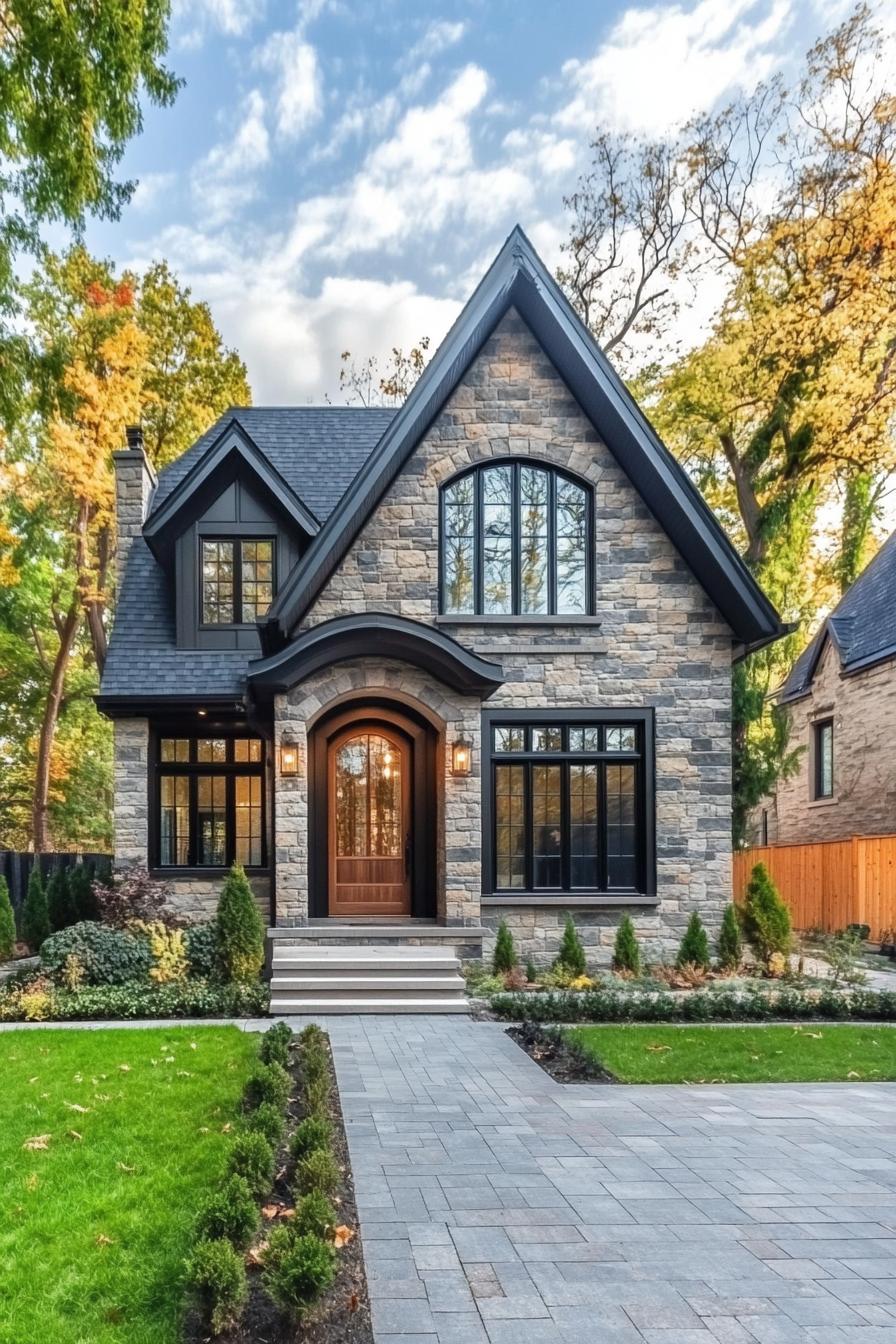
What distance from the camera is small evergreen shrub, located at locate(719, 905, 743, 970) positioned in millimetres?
10477

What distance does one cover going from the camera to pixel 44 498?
21.5m

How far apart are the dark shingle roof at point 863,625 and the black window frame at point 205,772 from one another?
12.6m

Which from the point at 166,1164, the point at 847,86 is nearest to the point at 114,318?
the point at 847,86

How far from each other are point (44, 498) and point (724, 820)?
18568mm

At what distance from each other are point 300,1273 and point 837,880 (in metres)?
13.6

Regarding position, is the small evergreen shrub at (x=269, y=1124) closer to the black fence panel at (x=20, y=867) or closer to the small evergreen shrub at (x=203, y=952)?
the small evergreen shrub at (x=203, y=952)

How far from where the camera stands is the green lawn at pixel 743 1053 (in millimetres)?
6531

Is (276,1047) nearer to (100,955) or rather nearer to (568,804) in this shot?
(100,955)

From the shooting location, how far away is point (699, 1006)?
27.7 ft

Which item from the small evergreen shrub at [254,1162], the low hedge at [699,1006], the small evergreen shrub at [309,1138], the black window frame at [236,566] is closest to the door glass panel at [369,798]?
the black window frame at [236,566]

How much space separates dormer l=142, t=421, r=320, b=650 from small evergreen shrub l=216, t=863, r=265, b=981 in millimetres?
4089

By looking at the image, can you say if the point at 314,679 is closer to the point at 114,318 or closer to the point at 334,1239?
the point at 334,1239

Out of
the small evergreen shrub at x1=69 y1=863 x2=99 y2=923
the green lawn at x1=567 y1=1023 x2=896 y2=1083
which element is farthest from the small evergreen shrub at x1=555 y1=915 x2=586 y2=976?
the small evergreen shrub at x1=69 y1=863 x2=99 y2=923

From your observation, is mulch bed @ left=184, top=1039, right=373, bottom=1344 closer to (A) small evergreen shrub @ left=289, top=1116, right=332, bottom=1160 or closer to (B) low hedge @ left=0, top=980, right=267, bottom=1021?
(A) small evergreen shrub @ left=289, top=1116, right=332, bottom=1160
